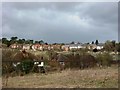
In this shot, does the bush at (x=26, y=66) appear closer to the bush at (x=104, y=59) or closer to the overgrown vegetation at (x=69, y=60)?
the overgrown vegetation at (x=69, y=60)

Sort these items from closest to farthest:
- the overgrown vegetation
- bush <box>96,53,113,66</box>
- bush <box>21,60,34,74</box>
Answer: bush <box>21,60,34,74</box>
the overgrown vegetation
bush <box>96,53,113,66</box>

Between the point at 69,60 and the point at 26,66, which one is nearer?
the point at 26,66

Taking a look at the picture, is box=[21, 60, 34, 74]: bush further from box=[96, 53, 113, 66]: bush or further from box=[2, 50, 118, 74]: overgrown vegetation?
box=[96, 53, 113, 66]: bush

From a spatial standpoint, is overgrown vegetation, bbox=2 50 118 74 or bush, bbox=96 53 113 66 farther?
bush, bbox=96 53 113 66

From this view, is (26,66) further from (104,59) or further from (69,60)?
(104,59)

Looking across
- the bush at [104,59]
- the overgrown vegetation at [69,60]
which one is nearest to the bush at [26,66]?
the overgrown vegetation at [69,60]

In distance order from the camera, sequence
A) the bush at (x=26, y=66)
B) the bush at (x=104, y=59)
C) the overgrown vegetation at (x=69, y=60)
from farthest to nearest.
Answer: the bush at (x=104, y=59)
the overgrown vegetation at (x=69, y=60)
the bush at (x=26, y=66)

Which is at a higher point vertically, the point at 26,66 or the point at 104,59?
the point at 104,59

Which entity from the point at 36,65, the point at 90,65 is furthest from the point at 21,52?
the point at 90,65

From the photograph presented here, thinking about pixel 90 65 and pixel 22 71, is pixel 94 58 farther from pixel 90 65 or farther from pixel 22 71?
pixel 22 71

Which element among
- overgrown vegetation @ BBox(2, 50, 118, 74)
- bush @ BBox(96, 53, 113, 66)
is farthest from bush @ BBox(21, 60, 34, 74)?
bush @ BBox(96, 53, 113, 66)

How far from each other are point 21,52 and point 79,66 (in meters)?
2.97

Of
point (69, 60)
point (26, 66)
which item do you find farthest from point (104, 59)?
point (26, 66)

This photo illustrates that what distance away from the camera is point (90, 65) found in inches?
573
